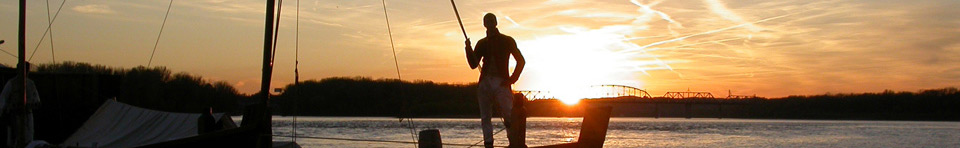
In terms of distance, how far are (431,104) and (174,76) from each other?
2602 inches

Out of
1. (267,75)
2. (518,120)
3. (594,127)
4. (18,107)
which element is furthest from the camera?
(18,107)

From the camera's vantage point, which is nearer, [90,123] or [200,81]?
[90,123]

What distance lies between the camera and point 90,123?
77.2 feet

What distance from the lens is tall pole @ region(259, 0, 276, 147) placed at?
11.4 m

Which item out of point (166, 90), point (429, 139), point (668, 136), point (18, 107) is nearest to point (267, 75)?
point (429, 139)

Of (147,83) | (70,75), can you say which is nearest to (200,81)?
(147,83)

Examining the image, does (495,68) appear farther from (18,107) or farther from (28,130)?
(28,130)

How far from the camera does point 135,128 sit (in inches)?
839

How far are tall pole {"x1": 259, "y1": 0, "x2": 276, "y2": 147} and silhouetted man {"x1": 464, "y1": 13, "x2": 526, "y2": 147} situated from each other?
236 cm

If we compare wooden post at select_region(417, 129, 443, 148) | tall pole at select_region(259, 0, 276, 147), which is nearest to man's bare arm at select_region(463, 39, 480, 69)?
wooden post at select_region(417, 129, 443, 148)

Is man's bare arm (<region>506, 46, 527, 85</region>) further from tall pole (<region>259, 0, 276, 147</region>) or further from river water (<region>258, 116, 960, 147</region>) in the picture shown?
river water (<region>258, 116, 960, 147</region>)

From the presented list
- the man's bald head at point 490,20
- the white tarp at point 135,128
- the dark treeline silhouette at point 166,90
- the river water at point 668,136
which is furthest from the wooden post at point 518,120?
the dark treeline silhouette at point 166,90

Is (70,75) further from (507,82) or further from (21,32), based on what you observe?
(507,82)

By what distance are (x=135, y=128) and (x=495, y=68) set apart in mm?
12774
